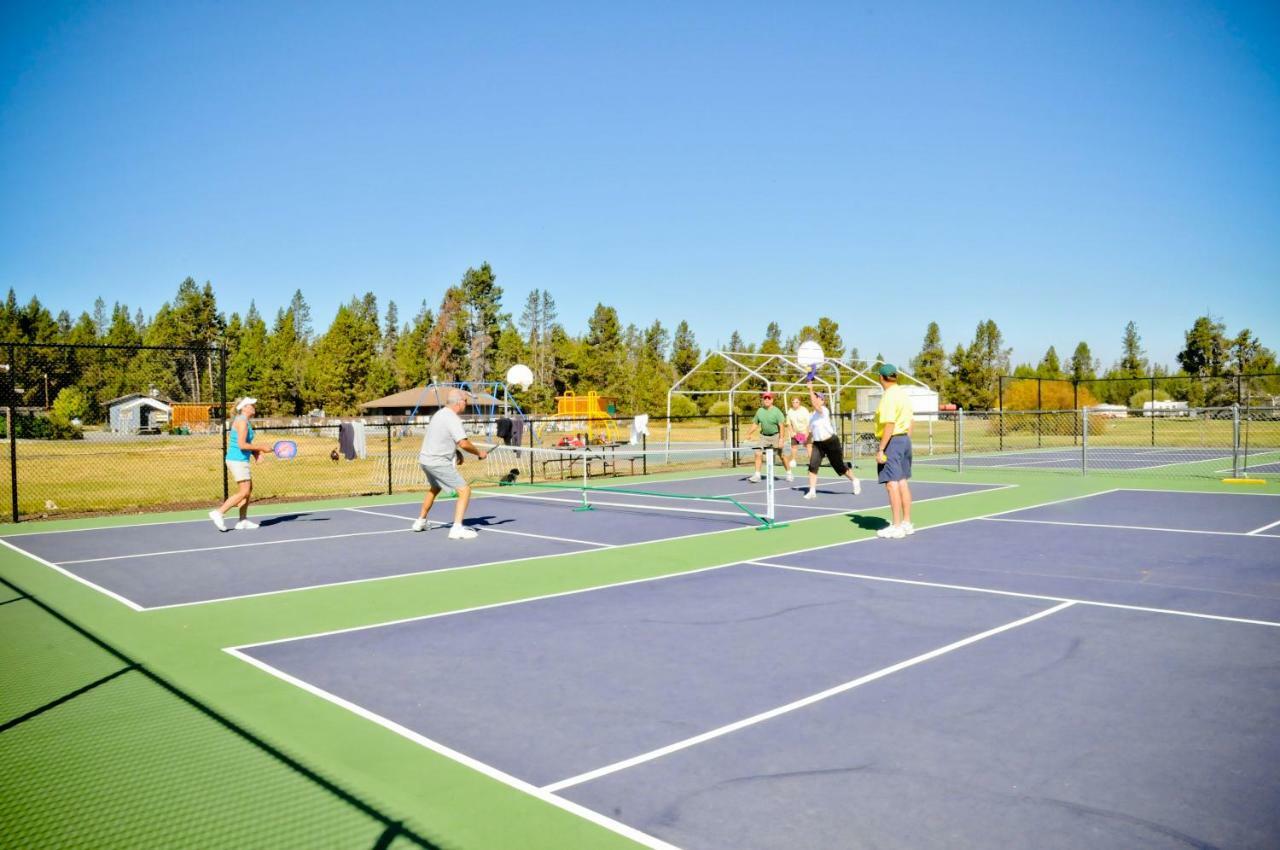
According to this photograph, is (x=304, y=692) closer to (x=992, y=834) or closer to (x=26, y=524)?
(x=992, y=834)

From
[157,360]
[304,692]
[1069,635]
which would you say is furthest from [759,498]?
[157,360]

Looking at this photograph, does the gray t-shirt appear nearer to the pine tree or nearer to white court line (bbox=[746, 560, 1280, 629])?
white court line (bbox=[746, 560, 1280, 629])

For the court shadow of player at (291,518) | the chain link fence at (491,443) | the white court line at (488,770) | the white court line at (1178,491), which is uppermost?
the chain link fence at (491,443)

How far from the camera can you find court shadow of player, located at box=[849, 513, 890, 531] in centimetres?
1280

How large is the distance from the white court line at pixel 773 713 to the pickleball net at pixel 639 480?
577cm

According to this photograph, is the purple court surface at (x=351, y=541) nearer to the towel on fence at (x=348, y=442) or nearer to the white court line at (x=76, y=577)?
the white court line at (x=76, y=577)

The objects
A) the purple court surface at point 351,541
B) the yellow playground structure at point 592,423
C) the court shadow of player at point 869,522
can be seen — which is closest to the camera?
the purple court surface at point 351,541

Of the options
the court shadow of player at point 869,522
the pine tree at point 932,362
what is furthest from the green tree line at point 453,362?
the court shadow of player at point 869,522

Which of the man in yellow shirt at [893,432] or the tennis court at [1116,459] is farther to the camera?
the tennis court at [1116,459]

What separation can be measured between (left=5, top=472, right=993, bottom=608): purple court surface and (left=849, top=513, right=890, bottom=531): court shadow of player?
0.60 m

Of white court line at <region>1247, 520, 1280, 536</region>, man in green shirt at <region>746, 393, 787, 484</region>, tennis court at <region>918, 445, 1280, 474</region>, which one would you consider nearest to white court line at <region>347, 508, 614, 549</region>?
man in green shirt at <region>746, 393, 787, 484</region>

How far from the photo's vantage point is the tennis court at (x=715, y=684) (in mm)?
3814

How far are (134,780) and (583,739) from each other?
7.33 feet

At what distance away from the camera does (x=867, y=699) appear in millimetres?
5242
